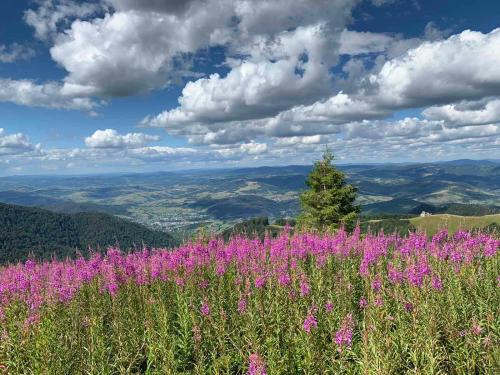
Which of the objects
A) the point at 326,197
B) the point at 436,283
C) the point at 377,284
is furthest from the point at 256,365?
the point at 326,197

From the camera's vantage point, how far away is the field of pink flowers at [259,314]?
652 cm

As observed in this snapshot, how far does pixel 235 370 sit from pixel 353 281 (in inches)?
184

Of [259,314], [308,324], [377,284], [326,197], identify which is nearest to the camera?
[308,324]

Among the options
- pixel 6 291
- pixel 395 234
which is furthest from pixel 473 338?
pixel 6 291

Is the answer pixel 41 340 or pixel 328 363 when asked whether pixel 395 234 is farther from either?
pixel 41 340

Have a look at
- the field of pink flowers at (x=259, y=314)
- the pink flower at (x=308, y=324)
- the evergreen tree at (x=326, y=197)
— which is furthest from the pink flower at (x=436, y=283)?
the evergreen tree at (x=326, y=197)

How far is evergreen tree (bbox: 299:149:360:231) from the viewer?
5069cm

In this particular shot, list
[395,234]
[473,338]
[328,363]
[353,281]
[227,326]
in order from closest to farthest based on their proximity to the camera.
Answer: [473,338]
[328,363]
[227,326]
[353,281]
[395,234]

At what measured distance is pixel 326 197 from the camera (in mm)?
50656

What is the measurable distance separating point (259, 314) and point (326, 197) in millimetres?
43780

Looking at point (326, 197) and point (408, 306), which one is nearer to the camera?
point (408, 306)

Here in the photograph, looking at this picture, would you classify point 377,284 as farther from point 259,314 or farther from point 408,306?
point 259,314

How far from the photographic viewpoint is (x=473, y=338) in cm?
653

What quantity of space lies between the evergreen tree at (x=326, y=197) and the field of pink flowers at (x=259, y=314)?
3669 centimetres
